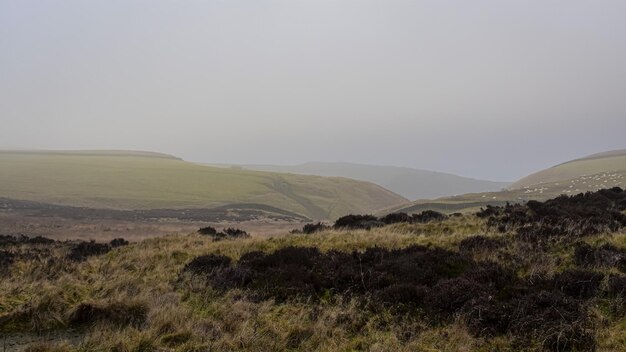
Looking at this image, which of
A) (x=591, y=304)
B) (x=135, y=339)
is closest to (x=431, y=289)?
(x=591, y=304)

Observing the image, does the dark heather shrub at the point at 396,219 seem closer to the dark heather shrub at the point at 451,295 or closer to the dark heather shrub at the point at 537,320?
the dark heather shrub at the point at 451,295

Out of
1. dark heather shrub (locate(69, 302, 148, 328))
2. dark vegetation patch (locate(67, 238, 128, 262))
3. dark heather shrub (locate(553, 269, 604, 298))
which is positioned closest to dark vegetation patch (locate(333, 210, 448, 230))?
dark vegetation patch (locate(67, 238, 128, 262))

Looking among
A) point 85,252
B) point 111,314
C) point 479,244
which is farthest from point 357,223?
point 111,314

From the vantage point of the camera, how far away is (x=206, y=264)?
12734 millimetres

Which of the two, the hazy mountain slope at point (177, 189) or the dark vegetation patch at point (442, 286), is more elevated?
the dark vegetation patch at point (442, 286)

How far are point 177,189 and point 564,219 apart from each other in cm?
8453

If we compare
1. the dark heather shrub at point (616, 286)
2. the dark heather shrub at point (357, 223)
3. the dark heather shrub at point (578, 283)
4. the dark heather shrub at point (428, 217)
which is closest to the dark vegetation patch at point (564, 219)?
the dark heather shrub at point (428, 217)

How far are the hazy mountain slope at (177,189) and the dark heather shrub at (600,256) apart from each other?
70.2 metres

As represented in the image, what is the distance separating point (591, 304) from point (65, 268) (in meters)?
14.1

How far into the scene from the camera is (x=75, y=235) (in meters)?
38.2

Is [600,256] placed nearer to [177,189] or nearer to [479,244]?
[479,244]

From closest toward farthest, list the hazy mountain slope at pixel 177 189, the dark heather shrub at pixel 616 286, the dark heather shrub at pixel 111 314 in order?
the dark heather shrub at pixel 616 286 < the dark heather shrub at pixel 111 314 < the hazy mountain slope at pixel 177 189

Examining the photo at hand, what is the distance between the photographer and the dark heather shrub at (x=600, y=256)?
378 inches

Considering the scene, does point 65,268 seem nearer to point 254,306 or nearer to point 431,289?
point 254,306
